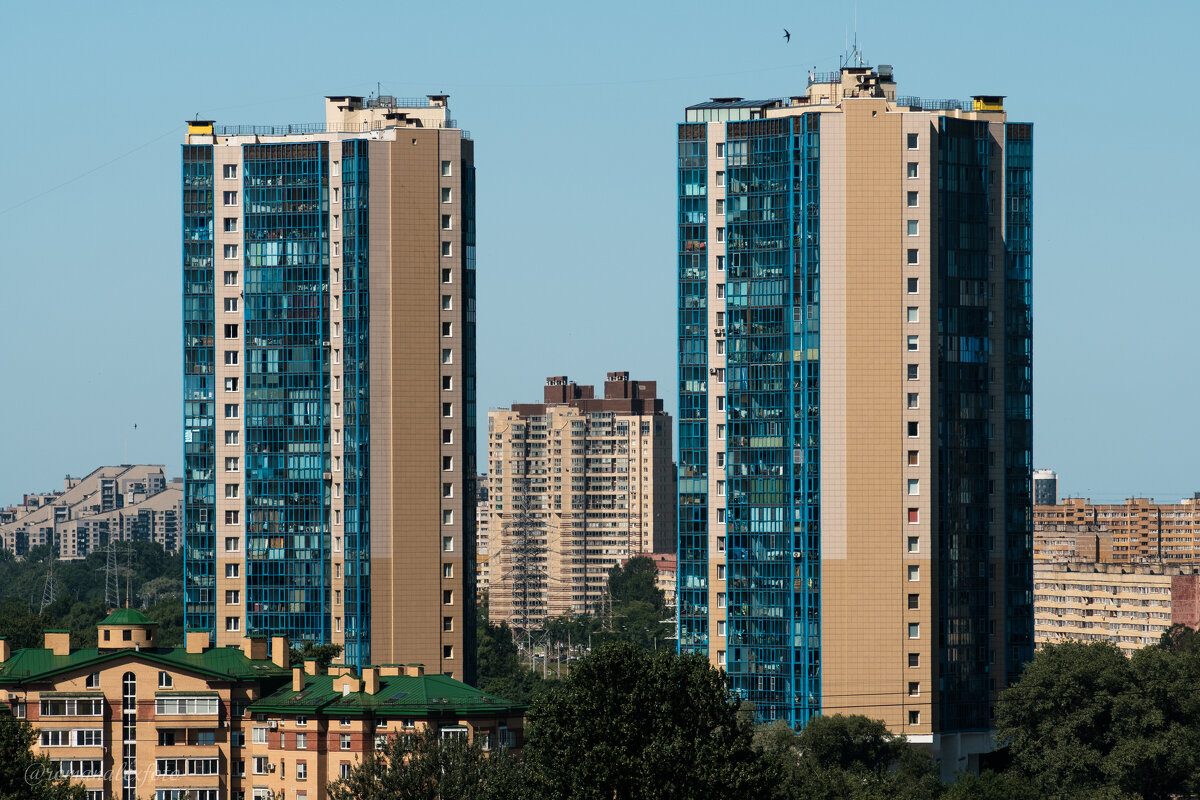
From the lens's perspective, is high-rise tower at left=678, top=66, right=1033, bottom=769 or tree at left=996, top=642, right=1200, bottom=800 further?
high-rise tower at left=678, top=66, right=1033, bottom=769

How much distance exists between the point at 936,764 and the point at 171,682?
55.0 metres

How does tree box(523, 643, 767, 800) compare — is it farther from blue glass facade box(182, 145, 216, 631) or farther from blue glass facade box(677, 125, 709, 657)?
blue glass facade box(182, 145, 216, 631)

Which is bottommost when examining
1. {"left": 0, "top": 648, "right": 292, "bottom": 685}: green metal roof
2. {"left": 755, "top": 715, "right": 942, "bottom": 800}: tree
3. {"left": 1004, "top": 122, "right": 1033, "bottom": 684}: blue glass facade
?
{"left": 755, "top": 715, "right": 942, "bottom": 800}: tree

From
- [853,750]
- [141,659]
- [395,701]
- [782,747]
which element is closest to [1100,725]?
[853,750]

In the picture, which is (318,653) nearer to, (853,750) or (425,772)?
(853,750)

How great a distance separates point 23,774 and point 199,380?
7102cm

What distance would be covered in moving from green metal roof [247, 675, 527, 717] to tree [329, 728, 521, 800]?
10900mm

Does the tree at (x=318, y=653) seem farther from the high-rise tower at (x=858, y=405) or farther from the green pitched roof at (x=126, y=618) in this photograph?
the high-rise tower at (x=858, y=405)

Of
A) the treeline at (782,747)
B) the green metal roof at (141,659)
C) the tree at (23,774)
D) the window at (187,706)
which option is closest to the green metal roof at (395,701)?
the window at (187,706)

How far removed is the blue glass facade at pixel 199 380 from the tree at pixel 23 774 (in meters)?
62.2

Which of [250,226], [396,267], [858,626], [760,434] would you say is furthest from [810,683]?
[250,226]

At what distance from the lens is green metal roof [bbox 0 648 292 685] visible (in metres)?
148

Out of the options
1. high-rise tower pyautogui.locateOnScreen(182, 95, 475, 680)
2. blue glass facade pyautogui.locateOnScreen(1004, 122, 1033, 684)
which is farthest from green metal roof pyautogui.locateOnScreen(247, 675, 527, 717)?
blue glass facade pyautogui.locateOnScreen(1004, 122, 1033, 684)

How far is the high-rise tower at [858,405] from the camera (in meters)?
168
